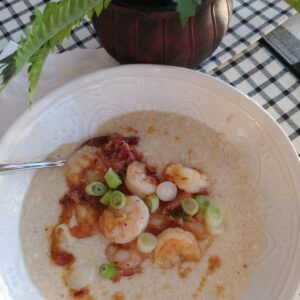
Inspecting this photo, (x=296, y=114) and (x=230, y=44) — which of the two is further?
(x=230, y=44)

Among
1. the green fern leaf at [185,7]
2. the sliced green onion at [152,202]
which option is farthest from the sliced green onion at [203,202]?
the green fern leaf at [185,7]

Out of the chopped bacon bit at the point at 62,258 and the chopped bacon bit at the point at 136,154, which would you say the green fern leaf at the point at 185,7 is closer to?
the chopped bacon bit at the point at 136,154

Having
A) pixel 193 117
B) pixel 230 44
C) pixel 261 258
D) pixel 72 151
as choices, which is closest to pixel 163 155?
pixel 193 117

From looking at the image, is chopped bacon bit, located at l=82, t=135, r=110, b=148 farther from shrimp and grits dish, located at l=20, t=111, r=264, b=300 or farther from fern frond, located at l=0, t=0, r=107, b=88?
fern frond, located at l=0, t=0, r=107, b=88

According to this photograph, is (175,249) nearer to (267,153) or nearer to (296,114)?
(267,153)

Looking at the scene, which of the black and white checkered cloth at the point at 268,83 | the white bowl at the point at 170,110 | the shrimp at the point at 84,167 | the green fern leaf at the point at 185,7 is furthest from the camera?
the black and white checkered cloth at the point at 268,83

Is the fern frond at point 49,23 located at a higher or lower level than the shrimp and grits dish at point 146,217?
higher

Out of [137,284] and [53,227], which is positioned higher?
[53,227]

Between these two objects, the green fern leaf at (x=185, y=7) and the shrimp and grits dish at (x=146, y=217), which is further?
the shrimp and grits dish at (x=146, y=217)
